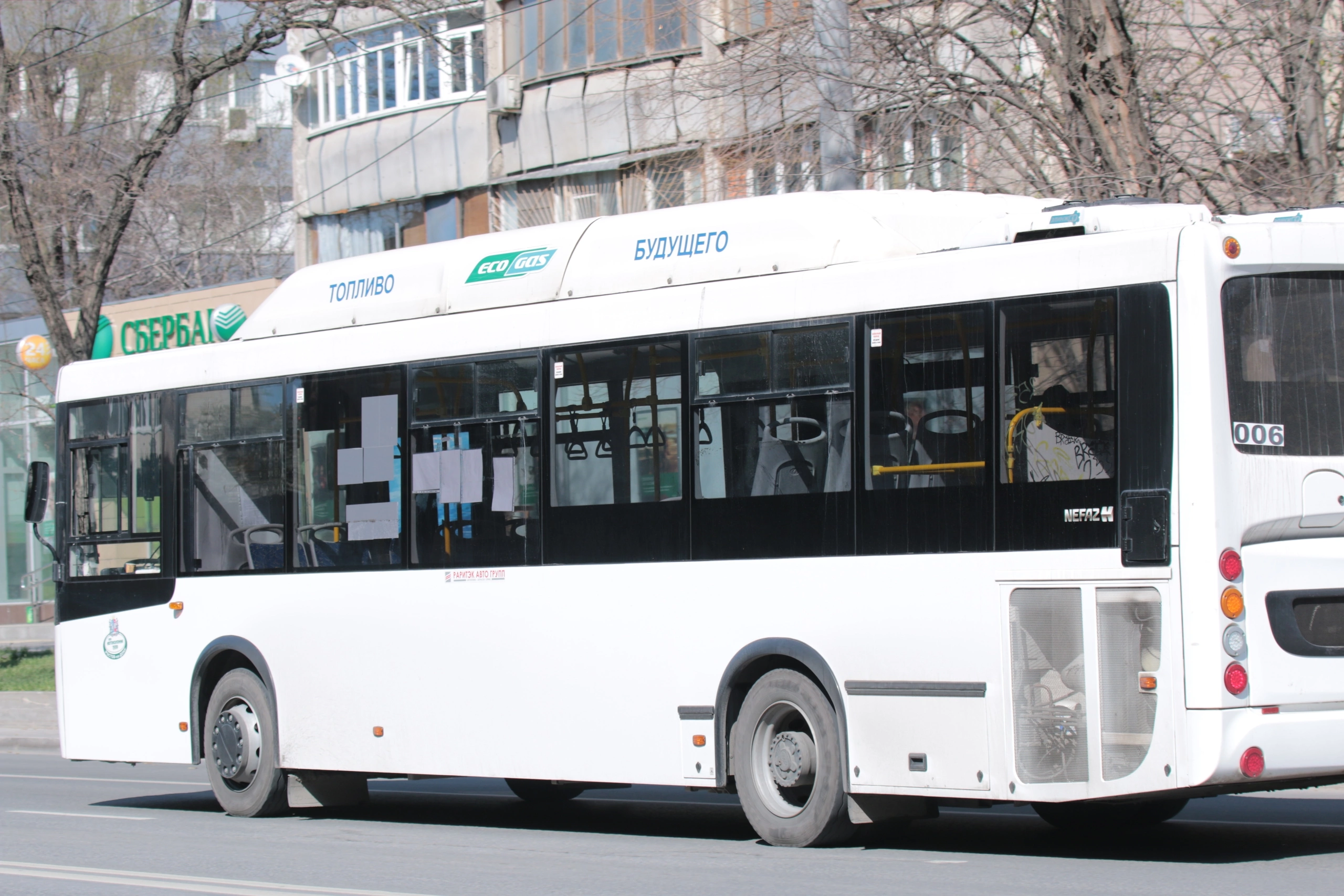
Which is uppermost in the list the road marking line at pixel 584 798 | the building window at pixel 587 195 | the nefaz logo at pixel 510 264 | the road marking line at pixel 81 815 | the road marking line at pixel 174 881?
the building window at pixel 587 195

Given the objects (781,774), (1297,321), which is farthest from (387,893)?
(1297,321)

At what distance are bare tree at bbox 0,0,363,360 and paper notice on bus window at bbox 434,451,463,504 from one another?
1237cm

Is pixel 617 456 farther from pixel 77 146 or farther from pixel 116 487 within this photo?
pixel 77 146

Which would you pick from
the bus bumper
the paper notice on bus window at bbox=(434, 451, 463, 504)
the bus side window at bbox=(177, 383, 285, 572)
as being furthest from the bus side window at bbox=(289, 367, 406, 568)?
the bus bumper

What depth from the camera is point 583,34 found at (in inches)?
1013

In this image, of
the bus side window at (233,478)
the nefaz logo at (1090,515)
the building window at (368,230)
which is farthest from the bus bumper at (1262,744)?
the building window at (368,230)

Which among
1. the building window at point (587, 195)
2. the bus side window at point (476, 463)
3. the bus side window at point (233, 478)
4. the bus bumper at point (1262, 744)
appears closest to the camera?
the bus bumper at point (1262, 744)

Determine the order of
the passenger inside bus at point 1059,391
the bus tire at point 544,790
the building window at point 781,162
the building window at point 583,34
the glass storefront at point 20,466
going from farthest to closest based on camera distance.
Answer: the glass storefront at point 20,466 → the building window at point 583,34 → the building window at point 781,162 → the bus tire at point 544,790 → the passenger inside bus at point 1059,391

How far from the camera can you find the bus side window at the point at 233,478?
1257cm

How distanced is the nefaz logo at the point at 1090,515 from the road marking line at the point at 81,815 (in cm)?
743

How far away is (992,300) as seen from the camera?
28.6 feet

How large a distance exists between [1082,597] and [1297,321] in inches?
62.6

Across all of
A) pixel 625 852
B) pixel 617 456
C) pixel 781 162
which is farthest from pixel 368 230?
pixel 625 852

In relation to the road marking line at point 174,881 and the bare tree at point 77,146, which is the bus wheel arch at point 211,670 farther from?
the bare tree at point 77,146
